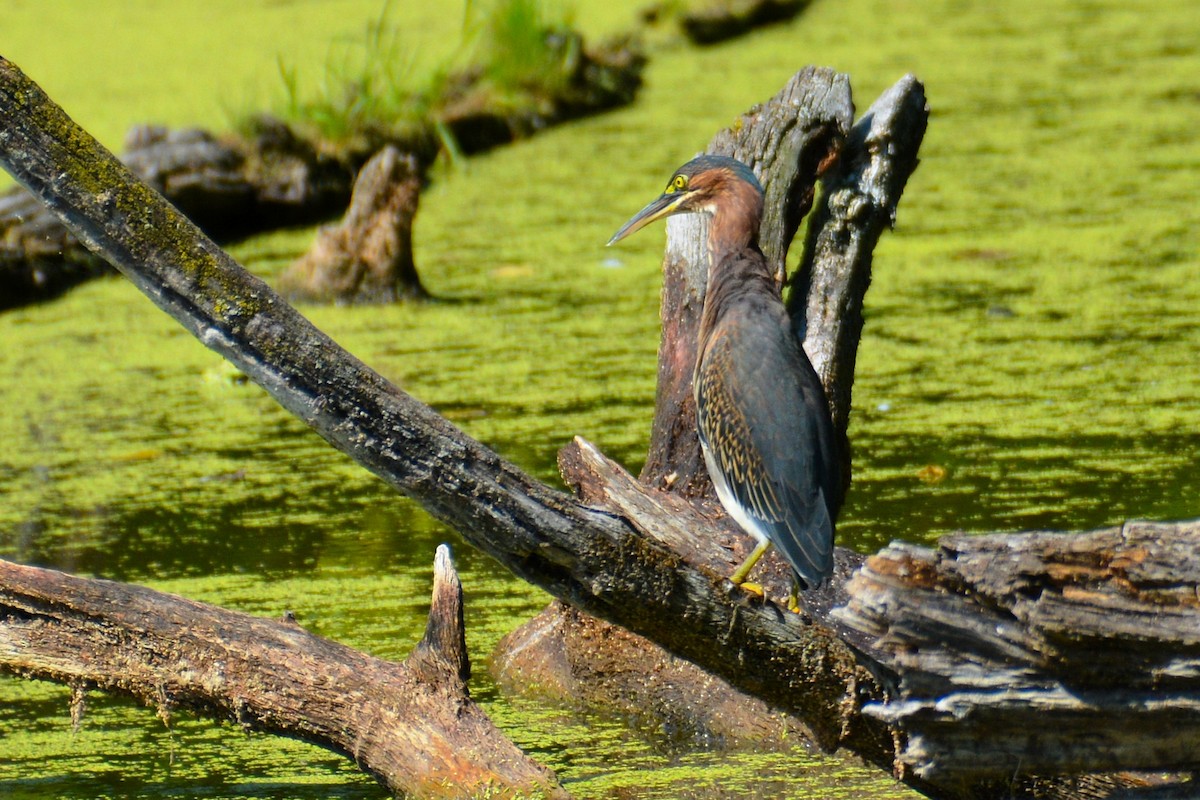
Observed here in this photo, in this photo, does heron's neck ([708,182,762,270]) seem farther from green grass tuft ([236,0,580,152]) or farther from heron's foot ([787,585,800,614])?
green grass tuft ([236,0,580,152])

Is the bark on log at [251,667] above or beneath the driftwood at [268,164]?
beneath

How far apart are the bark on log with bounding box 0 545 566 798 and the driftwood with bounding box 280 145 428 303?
2.69 m

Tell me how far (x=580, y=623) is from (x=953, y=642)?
1.10 meters

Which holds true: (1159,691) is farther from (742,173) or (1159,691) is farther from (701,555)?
(742,173)

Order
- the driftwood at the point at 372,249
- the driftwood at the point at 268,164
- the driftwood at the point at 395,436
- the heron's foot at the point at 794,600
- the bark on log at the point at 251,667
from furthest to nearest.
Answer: the driftwood at the point at 268,164 → the driftwood at the point at 372,249 → the heron's foot at the point at 794,600 → the bark on log at the point at 251,667 → the driftwood at the point at 395,436

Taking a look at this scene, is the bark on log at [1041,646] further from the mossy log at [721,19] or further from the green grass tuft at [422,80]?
the mossy log at [721,19]

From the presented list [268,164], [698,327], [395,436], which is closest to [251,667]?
[395,436]

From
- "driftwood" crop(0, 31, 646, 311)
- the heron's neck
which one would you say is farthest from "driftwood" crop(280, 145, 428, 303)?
the heron's neck

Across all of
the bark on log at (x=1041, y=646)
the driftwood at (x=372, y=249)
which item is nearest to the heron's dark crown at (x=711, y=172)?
the bark on log at (x=1041, y=646)

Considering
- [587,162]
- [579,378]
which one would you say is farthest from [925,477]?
[587,162]

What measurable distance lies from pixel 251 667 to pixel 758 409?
0.81 meters

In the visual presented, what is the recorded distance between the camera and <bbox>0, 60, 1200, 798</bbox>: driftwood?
188 cm

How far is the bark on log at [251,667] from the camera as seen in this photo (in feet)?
7.52

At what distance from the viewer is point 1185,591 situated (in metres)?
1.73
